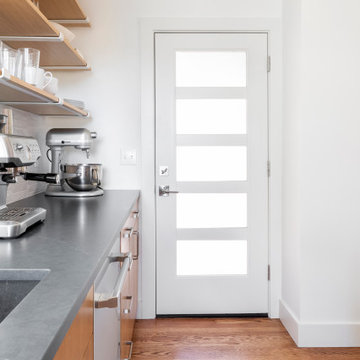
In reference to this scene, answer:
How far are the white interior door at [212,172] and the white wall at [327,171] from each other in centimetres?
36

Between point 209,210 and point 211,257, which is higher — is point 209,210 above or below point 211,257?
above

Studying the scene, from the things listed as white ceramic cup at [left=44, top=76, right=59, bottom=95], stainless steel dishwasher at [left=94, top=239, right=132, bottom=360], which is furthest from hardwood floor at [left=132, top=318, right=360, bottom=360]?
white ceramic cup at [left=44, top=76, right=59, bottom=95]

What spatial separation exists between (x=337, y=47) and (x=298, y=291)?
1426mm

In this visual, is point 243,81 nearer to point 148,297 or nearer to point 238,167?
point 238,167

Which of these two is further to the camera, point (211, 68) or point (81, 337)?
point (211, 68)

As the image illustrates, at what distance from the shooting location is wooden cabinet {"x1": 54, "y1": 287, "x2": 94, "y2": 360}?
2.15ft

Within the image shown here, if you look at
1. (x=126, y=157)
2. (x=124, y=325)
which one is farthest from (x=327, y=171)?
(x=124, y=325)

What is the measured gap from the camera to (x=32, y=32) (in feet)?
5.06

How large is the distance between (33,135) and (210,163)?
116 centimetres

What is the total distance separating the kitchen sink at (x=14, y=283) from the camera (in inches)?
31.5

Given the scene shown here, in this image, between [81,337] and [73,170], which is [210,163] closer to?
[73,170]

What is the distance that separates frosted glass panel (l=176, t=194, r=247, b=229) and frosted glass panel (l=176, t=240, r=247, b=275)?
0.41 feet

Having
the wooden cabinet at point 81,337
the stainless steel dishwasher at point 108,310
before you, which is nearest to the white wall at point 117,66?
the stainless steel dishwasher at point 108,310

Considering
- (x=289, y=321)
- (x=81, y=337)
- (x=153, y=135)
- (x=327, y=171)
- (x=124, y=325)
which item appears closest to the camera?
(x=81, y=337)
